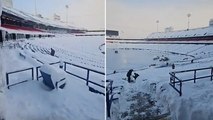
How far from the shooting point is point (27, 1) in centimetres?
380

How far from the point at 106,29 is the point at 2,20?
3.41 ft

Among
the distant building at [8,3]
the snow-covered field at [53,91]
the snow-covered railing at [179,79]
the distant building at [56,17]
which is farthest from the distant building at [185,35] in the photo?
the distant building at [8,3]

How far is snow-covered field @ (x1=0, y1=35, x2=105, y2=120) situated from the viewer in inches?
145

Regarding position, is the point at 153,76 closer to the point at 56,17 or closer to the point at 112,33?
the point at 112,33

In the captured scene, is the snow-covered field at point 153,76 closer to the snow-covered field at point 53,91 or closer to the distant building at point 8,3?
the snow-covered field at point 53,91

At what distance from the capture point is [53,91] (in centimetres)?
376

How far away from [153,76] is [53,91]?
3.12ft

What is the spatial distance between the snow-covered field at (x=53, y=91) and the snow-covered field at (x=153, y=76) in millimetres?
158

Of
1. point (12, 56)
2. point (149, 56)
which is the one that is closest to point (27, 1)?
point (12, 56)

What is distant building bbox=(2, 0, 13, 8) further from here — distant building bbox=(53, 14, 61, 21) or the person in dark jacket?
the person in dark jacket

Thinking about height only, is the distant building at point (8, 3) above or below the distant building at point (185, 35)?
above

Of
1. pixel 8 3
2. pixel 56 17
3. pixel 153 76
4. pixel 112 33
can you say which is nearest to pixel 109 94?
pixel 153 76

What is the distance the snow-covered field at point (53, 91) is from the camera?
3684 mm

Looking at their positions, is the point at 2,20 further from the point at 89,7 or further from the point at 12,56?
the point at 89,7
